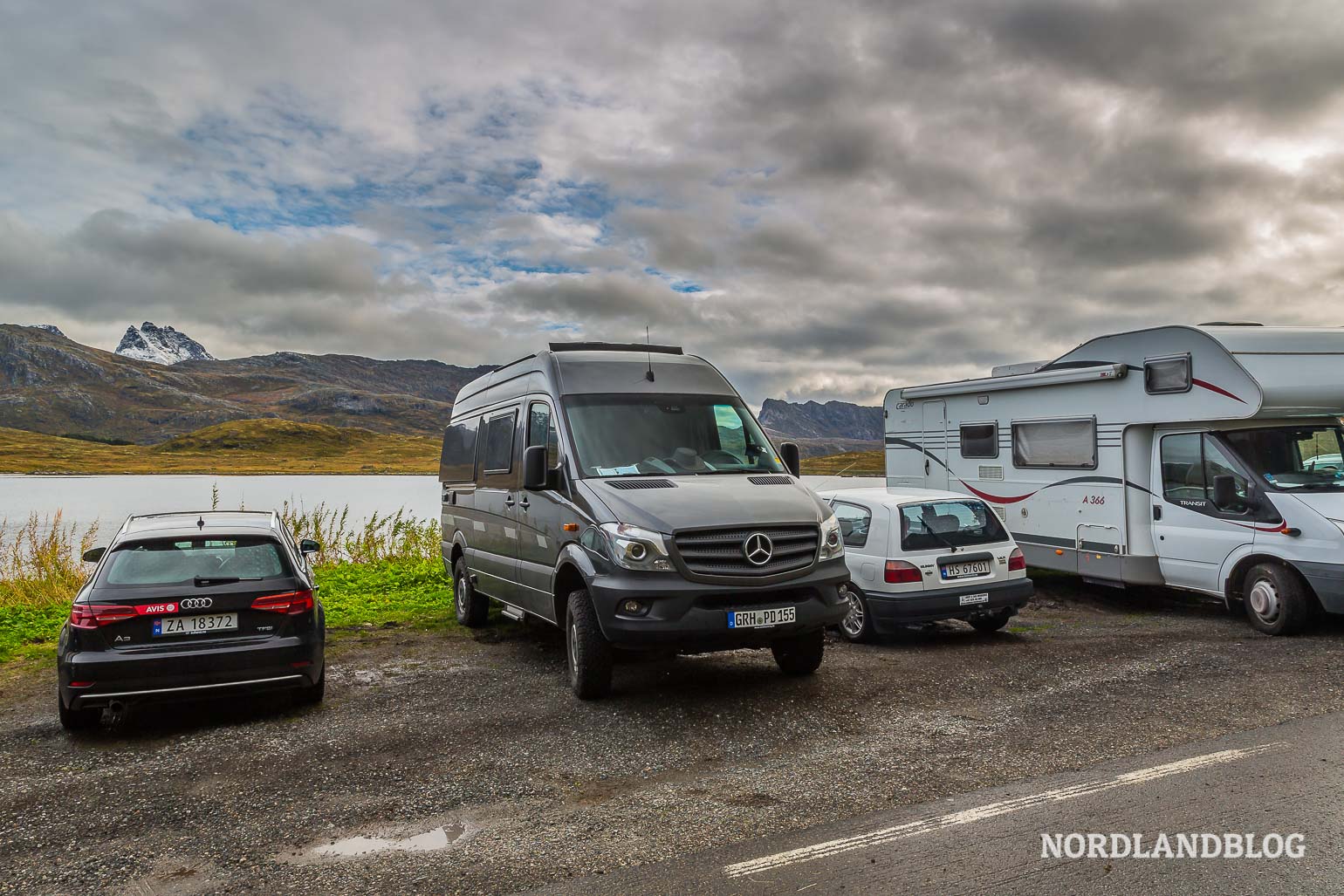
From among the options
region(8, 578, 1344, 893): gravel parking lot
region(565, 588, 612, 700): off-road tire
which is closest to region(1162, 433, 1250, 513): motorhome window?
region(8, 578, 1344, 893): gravel parking lot

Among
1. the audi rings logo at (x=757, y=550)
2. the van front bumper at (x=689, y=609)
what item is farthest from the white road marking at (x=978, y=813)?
the audi rings logo at (x=757, y=550)

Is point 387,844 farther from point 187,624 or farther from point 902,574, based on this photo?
point 902,574

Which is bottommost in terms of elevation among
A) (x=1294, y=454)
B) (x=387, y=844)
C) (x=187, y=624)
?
(x=387, y=844)

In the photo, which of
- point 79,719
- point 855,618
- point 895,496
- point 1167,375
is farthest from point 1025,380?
point 79,719

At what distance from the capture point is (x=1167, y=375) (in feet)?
34.1

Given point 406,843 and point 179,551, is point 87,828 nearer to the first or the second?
point 406,843

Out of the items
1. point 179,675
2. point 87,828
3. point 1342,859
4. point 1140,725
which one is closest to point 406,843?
point 87,828

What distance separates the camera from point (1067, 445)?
38.3 ft

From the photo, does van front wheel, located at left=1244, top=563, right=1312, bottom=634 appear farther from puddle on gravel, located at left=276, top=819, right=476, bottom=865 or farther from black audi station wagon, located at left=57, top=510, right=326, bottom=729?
black audi station wagon, located at left=57, top=510, right=326, bottom=729

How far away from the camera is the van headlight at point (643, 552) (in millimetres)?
6305

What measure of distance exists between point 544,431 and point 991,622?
5326 millimetres

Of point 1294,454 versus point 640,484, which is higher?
point 1294,454

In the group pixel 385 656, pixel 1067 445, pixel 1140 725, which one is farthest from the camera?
pixel 1067 445

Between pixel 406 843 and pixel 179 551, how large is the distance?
3.50 metres
